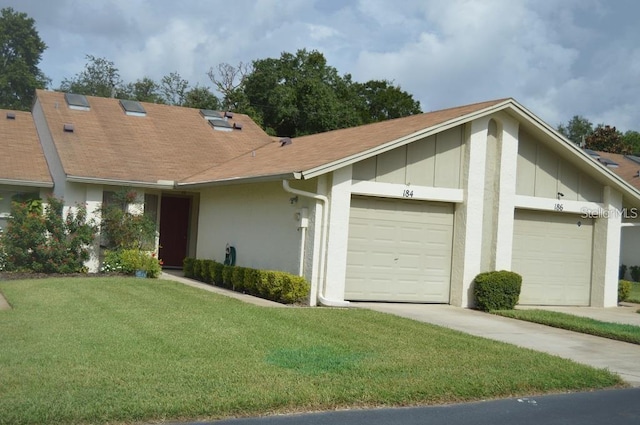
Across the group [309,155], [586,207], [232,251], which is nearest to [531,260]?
[586,207]

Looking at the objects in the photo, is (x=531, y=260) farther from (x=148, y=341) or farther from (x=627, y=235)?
(x=627, y=235)

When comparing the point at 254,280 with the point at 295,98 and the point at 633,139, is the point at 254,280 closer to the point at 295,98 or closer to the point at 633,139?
the point at 295,98

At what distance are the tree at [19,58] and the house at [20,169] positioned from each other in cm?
4328

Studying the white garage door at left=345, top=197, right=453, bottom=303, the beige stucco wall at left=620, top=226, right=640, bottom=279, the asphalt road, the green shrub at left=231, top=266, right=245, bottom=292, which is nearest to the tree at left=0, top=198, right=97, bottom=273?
the green shrub at left=231, top=266, right=245, bottom=292

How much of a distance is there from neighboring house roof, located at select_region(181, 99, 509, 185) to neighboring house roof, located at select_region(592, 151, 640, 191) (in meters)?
12.6

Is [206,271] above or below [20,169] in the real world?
below

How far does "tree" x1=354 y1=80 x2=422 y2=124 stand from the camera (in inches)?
2071

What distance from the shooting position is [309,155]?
1745cm

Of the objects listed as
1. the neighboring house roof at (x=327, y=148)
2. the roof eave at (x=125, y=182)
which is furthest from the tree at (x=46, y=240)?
the neighboring house roof at (x=327, y=148)

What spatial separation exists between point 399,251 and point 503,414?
885 cm

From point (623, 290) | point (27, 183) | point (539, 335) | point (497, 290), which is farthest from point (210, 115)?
point (539, 335)

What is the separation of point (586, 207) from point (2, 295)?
45.1 ft

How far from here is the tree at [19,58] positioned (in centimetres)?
6550

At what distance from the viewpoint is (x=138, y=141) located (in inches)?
947
